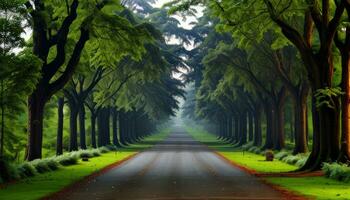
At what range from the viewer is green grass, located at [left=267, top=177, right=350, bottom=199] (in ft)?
66.6

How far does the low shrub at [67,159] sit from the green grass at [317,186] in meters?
15.1

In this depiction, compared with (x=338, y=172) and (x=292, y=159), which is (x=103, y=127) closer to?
(x=292, y=159)

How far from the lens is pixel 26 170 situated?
29156 mm

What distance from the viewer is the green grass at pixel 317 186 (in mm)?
20312

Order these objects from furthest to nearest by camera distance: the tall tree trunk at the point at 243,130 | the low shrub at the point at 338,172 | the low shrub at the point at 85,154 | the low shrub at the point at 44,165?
the tall tree trunk at the point at 243,130 < the low shrub at the point at 85,154 < the low shrub at the point at 44,165 < the low shrub at the point at 338,172

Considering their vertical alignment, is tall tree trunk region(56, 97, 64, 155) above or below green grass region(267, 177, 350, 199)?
above

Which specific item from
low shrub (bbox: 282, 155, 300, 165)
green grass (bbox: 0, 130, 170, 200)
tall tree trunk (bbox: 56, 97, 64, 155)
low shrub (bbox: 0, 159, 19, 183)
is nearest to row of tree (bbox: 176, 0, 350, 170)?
low shrub (bbox: 282, 155, 300, 165)

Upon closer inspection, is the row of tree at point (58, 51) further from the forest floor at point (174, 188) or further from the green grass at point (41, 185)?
the forest floor at point (174, 188)

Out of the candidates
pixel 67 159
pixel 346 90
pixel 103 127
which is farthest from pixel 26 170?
pixel 103 127

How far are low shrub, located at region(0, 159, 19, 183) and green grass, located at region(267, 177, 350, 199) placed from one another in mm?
11359

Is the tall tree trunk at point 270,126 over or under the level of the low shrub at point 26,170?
over

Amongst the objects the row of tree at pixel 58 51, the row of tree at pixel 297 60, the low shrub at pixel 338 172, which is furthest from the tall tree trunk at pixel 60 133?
the low shrub at pixel 338 172

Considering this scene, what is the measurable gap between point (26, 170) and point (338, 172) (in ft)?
47.5

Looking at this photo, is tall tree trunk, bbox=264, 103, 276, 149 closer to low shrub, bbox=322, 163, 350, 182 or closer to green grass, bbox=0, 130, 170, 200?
green grass, bbox=0, 130, 170, 200
